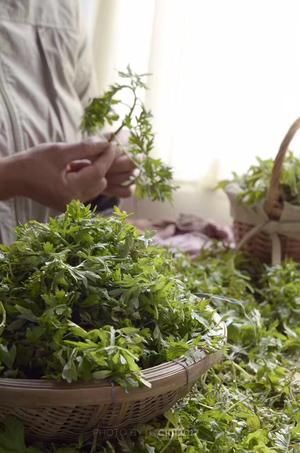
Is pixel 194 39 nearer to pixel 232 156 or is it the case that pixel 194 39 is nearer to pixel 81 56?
pixel 232 156

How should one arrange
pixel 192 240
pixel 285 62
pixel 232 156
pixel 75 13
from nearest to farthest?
pixel 75 13 < pixel 192 240 < pixel 285 62 < pixel 232 156

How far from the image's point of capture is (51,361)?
0.52m

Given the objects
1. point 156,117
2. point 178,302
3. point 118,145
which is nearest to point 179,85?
point 156,117

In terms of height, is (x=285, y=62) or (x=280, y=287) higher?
(x=285, y=62)

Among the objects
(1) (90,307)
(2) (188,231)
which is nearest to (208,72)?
(2) (188,231)

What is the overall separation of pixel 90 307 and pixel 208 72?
1.16 meters

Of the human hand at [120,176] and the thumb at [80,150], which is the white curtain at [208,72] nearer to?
the human hand at [120,176]

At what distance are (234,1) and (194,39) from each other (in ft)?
0.42

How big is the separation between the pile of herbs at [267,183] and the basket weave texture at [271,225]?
0.01 m

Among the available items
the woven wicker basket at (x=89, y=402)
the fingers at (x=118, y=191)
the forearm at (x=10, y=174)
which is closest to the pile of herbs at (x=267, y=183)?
the fingers at (x=118, y=191)

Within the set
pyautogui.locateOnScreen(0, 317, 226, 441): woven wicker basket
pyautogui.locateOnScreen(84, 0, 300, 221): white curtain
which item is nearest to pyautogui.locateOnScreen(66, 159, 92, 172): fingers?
pyautogui.locateOnScreen(0, 317, 226, 441): woven wicker basket

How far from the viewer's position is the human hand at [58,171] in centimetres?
92

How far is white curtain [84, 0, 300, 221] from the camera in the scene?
1552 millimetres

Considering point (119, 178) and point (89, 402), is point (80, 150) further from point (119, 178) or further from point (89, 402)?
point (89, 402)
